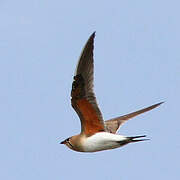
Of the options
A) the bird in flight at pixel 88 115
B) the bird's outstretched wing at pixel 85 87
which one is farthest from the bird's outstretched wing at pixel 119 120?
the bird's outstretched wing at pixel 85 87

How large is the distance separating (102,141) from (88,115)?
0.57m

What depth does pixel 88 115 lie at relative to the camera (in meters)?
16.9

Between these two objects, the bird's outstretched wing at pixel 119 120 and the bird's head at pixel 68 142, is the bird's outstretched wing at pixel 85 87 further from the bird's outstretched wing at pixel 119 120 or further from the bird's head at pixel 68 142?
the bird's outstretched wing at pixel 119 120

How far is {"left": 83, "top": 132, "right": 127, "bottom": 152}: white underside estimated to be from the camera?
16750mm

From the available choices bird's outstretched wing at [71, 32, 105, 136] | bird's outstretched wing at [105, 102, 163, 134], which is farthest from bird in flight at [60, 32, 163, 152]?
bird's outstretched wing at [105, 102, 163, 134]

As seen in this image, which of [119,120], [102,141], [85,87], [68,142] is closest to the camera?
[85,87]

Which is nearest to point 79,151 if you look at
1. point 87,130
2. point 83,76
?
point 87,130

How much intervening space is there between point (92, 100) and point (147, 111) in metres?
2.34

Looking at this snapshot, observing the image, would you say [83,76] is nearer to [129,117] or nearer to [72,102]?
[72,102]

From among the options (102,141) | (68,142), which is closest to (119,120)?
(68,142)

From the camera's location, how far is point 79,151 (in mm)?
17375

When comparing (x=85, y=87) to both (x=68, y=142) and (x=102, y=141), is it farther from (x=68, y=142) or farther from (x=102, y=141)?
(x=68, y=142)

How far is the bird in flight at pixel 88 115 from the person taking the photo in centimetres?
1656

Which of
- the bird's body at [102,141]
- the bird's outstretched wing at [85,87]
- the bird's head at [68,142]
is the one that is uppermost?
the bird's outstretched wing at [85,87]
